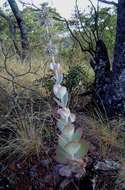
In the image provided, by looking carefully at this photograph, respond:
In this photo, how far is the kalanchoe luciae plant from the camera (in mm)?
3336

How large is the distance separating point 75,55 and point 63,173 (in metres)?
5.33

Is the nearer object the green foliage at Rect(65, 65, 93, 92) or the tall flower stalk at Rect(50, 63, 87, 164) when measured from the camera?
the tall flower stalk at Rect(50, 63, 87, 164)

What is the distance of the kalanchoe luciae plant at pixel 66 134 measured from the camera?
10.9 feet

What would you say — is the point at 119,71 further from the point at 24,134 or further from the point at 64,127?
the point at 64,127

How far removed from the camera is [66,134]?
3.54 m

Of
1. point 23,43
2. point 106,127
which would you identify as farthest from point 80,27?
point 106,127

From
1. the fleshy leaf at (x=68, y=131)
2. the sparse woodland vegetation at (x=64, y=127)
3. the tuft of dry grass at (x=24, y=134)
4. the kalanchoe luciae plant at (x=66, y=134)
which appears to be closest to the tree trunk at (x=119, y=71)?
the sparse woodland vegetation at (x=64, y=127)

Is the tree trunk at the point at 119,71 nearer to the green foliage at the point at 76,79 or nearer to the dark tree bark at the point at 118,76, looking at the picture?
the dark tree bark at the point at 118,76

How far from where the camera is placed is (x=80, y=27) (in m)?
8.82

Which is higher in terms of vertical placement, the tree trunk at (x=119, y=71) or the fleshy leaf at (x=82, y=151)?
the tree trunk at (x=119, y=71)

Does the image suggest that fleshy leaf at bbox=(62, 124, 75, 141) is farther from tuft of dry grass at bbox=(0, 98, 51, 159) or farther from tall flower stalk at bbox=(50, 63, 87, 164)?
tuft of dry grass at bbox=(0, 98, 51, 159)

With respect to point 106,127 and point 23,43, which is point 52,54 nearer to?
point 106,127

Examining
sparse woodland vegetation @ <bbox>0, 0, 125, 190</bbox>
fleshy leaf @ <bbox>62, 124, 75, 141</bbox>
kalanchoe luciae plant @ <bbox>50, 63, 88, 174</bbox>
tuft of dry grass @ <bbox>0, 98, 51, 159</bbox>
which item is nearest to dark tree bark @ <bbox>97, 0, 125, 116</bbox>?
sparse woodland vegetation @ <bbox>0, 0, 125, 190</bbox>

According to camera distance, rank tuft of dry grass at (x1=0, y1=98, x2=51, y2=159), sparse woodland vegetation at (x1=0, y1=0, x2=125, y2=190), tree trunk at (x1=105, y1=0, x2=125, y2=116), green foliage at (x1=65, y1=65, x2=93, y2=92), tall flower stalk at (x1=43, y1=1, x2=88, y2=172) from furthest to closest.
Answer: green foliage at (x1=65, y1=65, x2=93, y2=92), tree trunk at (x1=105, y1=0, x2=125, y2=116), tuft of dry grass at (x1=0, y1=98, x2=51, y2=159), sparse woodland vegetation at (x1=0, y1=0, x2=125, y2=190), tall flower stalk at (x1=43, y1=1, x2=88, y2=172)
